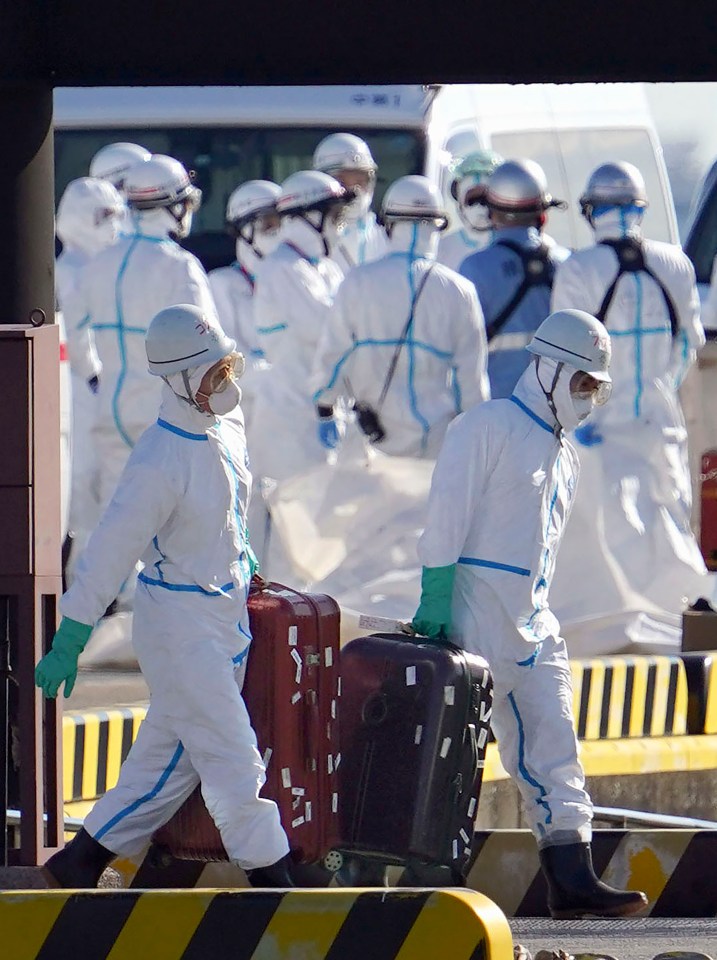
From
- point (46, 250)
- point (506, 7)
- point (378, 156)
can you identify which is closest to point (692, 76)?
point (506, 7)

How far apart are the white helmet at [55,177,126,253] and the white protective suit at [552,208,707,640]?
9.95 ft

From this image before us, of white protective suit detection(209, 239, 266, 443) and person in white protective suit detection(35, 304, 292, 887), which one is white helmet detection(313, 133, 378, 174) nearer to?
white protective suit detection(209, 239, 266, 443)

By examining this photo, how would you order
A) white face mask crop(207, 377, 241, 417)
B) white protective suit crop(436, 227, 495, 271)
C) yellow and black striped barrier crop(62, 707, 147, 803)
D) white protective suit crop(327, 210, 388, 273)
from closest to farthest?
1. white face mask crop(207, 377, 241, 417)
2. yellow and black striped barrier crop(62, 707, 147, 803)
3. white protective suit crop(436, 227, 495, 271)
4. white protective suit crop(327, 210, 388, 273)

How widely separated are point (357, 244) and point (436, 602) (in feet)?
33.1

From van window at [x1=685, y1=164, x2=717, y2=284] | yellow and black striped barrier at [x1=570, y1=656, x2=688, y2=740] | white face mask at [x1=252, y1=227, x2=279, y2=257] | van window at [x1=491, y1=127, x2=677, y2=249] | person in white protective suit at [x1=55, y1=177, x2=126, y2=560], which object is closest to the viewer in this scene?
yellow and black striped barrier at [x1=570, y1=656, x2=688, y2=740]

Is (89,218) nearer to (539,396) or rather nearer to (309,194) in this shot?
(309,194)

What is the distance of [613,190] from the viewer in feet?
39.0

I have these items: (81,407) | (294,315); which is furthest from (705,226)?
(81,407)

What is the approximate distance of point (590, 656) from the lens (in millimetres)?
11312

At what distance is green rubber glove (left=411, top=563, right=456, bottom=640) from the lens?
6.55 metres

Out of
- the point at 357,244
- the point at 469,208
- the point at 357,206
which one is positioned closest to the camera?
the point at 357,206

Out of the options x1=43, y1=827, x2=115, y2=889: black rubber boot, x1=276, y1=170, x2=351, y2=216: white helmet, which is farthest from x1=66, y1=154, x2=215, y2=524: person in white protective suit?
x1=43, y1=827, x2=115, y2=889: black rubber boot

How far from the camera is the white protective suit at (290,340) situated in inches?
519

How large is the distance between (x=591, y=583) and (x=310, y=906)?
7008mm
